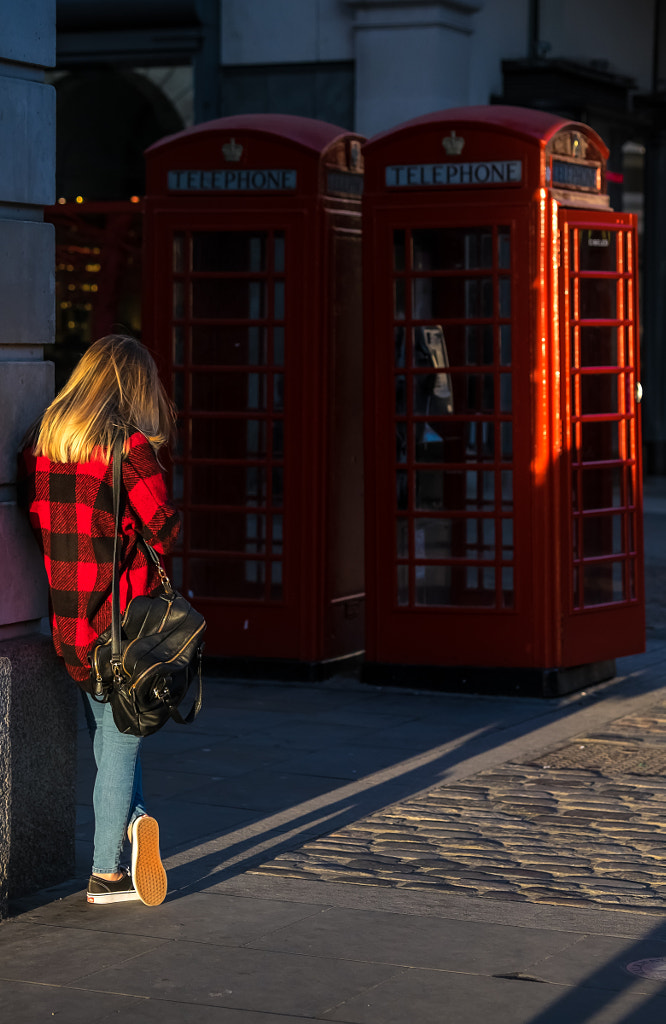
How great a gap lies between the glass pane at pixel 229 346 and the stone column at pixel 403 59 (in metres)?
6.79

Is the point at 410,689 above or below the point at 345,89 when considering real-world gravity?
below

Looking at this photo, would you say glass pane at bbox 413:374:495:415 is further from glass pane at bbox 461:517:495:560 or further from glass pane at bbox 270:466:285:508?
glass pane at bbox 270:466:285:508

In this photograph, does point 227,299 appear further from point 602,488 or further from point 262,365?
point 602,488

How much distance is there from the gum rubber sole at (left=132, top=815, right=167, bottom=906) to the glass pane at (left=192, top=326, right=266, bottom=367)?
4077mm

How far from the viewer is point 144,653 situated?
4582mm

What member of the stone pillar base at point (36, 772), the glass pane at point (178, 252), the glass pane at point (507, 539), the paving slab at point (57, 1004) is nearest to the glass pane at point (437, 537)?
the glass pane at point (507, 539)

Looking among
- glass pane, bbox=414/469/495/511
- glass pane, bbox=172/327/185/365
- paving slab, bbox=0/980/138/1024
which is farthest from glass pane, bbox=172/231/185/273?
paving slab, bbox=0/980/138/1024

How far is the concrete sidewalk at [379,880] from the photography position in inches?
162

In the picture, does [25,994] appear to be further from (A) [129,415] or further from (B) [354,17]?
(B) [354,17]

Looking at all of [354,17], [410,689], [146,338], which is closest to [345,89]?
[354,17]

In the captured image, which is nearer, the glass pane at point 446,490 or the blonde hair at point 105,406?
the blonde hair at point 105,406

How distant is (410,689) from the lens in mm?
8352

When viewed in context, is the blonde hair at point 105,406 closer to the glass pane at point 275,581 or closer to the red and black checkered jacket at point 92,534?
the red and black checkered jacket at point 92,534

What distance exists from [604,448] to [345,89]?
768 cm
